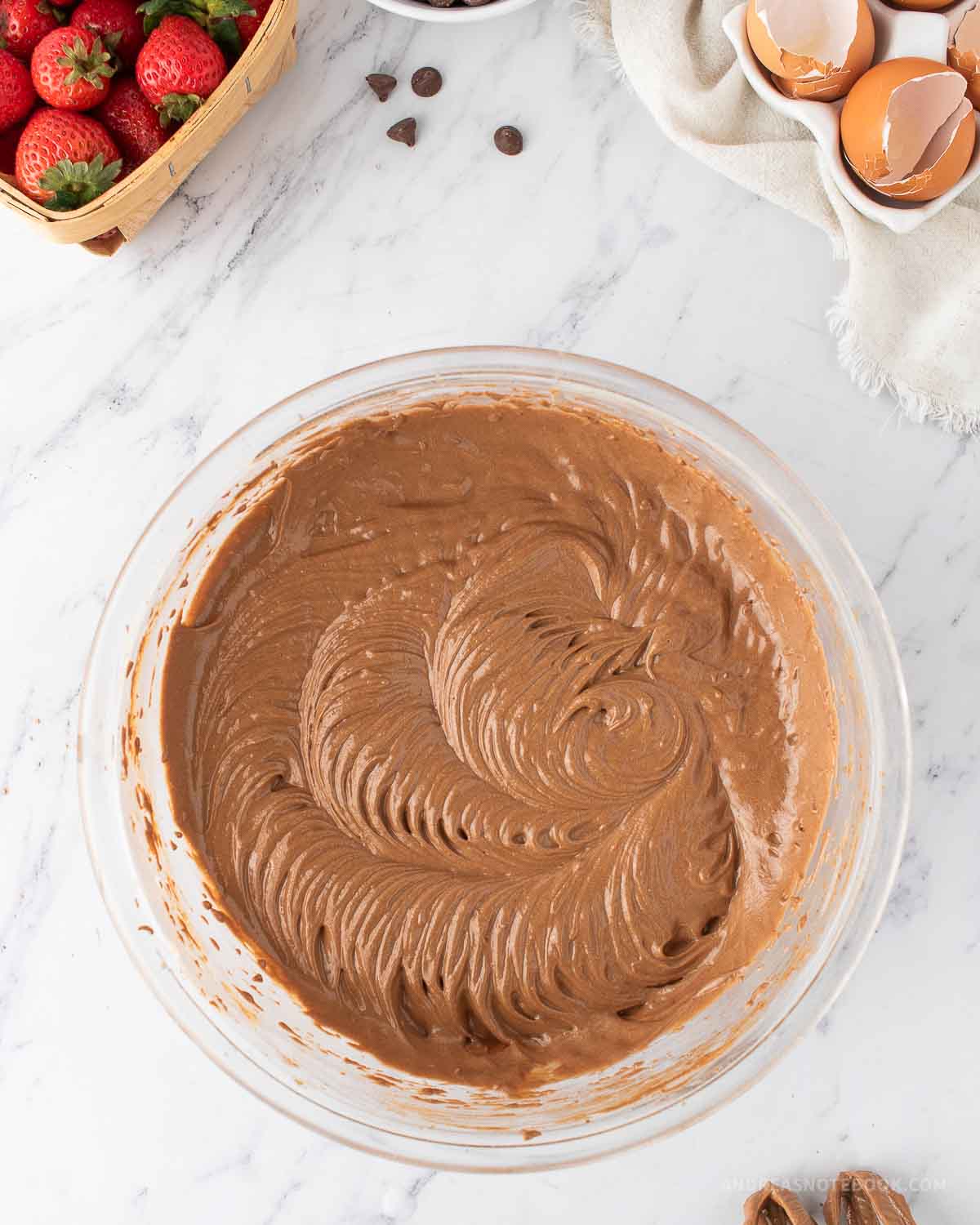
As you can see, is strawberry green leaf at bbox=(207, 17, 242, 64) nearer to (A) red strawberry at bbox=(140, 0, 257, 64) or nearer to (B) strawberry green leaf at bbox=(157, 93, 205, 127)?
(A) red strawberry at bbox=(140, 0, 257, 64)

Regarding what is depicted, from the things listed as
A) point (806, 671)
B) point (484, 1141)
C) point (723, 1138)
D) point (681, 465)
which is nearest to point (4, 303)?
point (681, 465)

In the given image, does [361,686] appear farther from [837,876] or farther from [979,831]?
[979,831]

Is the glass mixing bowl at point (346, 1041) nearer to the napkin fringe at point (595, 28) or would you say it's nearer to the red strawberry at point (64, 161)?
the red strawberry at point (64, 161)

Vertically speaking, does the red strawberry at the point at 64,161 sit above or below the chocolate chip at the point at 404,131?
below

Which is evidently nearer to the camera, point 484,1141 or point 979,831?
point 484,1141

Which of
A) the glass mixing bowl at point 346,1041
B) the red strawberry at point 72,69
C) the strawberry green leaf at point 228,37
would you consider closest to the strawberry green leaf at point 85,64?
the red strawberry at point 72,69

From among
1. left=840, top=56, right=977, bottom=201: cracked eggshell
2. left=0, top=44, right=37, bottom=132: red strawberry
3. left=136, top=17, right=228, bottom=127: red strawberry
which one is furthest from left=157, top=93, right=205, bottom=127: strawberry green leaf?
left=840, top=56, right=977, bottom=201: cracked eggshell

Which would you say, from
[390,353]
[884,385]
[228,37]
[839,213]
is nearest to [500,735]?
[390,353]
